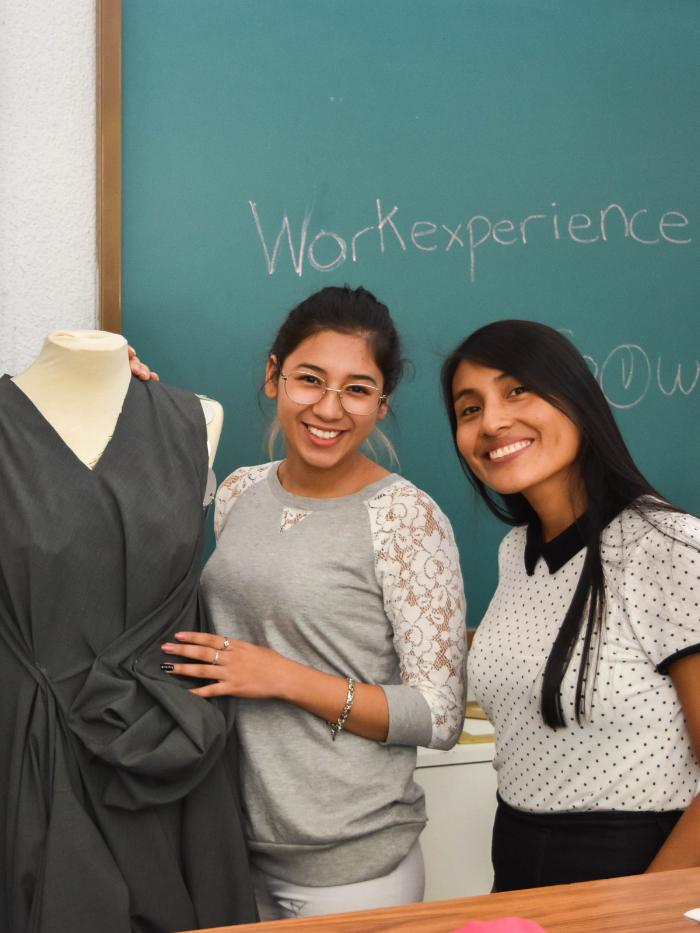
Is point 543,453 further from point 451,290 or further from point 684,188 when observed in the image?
point 684,188

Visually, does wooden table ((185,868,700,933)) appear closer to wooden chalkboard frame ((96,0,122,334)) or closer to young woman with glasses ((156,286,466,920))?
young woman with glasses ((156,286,466,920))

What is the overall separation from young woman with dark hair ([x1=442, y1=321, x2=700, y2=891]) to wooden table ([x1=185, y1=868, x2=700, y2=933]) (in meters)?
0.19

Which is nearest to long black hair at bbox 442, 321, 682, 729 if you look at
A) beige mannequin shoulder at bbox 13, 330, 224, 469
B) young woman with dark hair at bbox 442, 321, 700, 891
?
young woman with dark hair at bbox 442, 321, 700, 891

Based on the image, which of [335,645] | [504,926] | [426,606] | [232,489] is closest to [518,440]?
[426,606]

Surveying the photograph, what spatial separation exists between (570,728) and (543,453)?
1.19 feet

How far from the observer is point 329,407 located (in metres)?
1.23

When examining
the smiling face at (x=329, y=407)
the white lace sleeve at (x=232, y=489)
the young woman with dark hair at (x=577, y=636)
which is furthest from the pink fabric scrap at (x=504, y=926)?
the white lace sleeve at (x=232, y=489)

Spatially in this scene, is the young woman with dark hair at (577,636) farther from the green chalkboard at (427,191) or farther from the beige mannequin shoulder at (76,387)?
the green chalkboard at (427,191)

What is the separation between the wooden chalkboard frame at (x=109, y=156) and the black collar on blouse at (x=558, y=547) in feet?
3.16

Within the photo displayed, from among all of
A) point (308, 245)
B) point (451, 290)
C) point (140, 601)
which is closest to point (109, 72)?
point (308, 245)

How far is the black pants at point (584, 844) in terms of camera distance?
99 cm

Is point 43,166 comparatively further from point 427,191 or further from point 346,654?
point 346,654

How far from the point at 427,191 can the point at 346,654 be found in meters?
1.12

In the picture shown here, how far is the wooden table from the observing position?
0.70m
